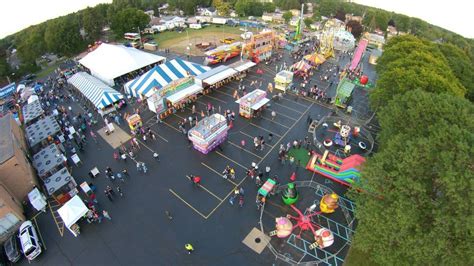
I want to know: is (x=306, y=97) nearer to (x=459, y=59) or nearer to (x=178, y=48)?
(x=459, y=59)

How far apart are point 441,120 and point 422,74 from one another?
10.5 meters

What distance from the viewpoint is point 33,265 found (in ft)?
49.9

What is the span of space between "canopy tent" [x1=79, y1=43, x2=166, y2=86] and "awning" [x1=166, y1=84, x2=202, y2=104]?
1117 centimetres

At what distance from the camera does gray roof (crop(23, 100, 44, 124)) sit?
88.8 feet

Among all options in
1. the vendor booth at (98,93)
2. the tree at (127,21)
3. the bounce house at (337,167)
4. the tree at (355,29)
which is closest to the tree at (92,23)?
the tree at (127,21)

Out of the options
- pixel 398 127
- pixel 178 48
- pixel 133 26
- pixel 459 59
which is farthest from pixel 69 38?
pixel 459 59

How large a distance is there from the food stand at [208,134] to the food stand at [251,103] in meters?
4.22

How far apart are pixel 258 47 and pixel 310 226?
31386 millimetres

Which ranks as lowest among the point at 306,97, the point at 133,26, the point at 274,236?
the point at 274,236

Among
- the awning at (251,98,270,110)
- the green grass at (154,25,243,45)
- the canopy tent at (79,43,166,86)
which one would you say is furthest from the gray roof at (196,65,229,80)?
the green grass at (154,25,243,45)

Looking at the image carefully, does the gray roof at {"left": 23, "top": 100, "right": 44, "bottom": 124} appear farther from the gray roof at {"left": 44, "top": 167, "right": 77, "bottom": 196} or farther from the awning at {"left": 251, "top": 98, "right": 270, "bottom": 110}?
the awning at {"left": 251, "top": 98, "right": 270, "bottom": 110}

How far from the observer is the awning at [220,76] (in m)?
30.6

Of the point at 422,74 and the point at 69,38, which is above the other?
the point at 422,74

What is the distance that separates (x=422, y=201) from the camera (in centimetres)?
1134
